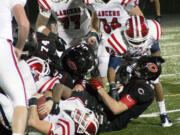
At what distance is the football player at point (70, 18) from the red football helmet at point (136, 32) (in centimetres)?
69

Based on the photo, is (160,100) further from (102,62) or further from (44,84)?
(44,84)

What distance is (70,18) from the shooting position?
14.0ft

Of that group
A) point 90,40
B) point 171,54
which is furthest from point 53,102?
point 171,54

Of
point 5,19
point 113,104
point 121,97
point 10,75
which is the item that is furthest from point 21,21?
point 121,97

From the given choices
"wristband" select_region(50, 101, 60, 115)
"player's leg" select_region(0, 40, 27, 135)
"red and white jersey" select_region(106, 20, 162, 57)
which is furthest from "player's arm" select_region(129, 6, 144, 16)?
"player's leg" select_region(0, 40, 27, 135)

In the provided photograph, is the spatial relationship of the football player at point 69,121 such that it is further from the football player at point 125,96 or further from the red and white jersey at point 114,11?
the red and white jersey at point 114,11

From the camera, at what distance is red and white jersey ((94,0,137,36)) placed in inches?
161

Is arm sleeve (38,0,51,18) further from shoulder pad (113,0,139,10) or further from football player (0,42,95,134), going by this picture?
football player (0,42,95,134)

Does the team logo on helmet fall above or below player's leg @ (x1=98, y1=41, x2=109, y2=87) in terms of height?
above

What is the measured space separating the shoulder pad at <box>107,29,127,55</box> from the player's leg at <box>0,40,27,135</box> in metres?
1.27

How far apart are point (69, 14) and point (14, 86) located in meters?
1.94

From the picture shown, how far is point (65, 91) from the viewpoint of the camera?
10.2ft

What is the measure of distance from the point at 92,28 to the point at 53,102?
6.12 feet

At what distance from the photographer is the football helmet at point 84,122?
9.54 feet
